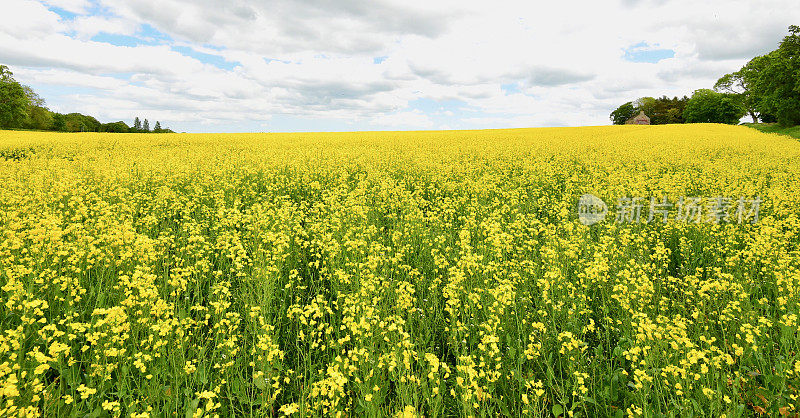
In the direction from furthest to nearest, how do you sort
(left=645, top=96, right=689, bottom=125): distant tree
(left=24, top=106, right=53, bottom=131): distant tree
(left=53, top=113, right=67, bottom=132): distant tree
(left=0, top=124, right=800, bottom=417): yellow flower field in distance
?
1. (left=645, top=96, right=689, bottom=125): distant tree
2. (left=53, top=113, right=67, bottom=132): distant tree
3. (left=24, top=106, right=53, bottom=131): distant tree
4. (left=0, top=124, right=800, bottom=417): yellow flower field in distance

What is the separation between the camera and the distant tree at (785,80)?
4125cm

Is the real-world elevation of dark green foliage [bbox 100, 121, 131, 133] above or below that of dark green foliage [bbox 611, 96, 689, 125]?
below

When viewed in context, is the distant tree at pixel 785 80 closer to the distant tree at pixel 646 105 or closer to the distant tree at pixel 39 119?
the distant tree at pixel 646 105

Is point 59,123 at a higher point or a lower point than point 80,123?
lower

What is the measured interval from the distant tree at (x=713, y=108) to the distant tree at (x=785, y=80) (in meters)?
31.4

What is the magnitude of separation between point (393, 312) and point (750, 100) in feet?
246

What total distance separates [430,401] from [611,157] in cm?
1655

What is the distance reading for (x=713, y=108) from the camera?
74812 millimetres

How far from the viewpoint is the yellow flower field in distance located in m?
3.09

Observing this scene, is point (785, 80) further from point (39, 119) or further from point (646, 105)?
point (39, 119)

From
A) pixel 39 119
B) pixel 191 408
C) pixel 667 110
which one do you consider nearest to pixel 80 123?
pixel 39 119

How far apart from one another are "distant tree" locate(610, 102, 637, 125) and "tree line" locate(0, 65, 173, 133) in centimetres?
11684

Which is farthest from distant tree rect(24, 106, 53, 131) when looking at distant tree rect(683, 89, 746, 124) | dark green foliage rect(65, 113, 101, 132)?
distant tree rect(683, 89, 746, 124)

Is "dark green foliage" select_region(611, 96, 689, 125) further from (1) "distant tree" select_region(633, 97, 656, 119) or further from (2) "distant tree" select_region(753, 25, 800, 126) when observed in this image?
(2) "distant tree" select_region(753, 25, 800, 126)
